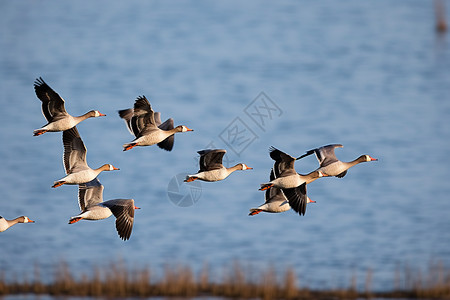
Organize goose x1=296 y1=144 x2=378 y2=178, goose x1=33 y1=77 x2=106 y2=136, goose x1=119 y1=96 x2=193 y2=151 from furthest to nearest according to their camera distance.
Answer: goose x1=296 y1=144 x2=378 y2=178 < goose x1=119 y1=96 x2=193 y2=151 < goose x1=33 y1=77 x2=106 y2=136

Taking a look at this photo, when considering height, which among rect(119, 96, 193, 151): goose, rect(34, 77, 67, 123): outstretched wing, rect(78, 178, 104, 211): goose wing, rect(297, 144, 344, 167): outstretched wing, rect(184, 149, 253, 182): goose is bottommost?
rect(78, 178, 104, 211): goose wing

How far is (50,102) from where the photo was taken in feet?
63.3

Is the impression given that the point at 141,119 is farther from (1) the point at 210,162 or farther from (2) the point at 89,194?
(2) the point at 89,194

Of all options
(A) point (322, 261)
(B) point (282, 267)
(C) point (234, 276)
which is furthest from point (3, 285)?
(A) point (322, 261)

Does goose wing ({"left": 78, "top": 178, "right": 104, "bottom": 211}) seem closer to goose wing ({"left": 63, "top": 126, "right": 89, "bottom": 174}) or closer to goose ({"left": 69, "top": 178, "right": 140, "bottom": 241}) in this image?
goose ({"left": 69, "top": 178, "right": 140, "bottom": 241})

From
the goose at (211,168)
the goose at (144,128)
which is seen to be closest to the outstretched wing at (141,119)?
the goose at (144,128)

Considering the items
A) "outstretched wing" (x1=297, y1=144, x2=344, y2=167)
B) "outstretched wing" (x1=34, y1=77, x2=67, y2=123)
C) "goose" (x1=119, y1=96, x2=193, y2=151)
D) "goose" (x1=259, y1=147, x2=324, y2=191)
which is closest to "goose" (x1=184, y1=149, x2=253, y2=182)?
"goose" (x1=119, y1=96, x2=193, y2=151)

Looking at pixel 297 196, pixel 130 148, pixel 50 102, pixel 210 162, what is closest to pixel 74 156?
pixel 50 102

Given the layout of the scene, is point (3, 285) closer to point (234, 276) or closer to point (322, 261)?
point (234, 276)

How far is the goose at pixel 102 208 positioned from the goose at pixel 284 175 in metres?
2.96

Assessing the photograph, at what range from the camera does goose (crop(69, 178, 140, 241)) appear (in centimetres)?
1844

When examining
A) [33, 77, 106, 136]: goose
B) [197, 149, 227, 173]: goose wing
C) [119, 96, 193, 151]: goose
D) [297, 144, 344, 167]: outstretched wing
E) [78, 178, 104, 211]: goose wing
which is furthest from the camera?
[78, 178, 104, 211]: goose wing

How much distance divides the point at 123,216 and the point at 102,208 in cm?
95

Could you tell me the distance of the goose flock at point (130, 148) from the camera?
19016 mm
